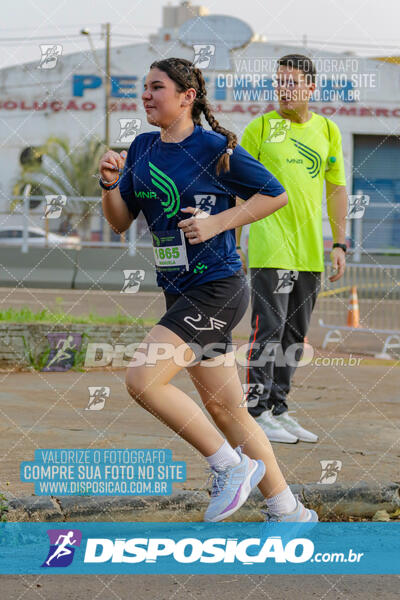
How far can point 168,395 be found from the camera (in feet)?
13.8

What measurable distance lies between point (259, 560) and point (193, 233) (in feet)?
4.20

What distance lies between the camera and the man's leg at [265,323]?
6.05m

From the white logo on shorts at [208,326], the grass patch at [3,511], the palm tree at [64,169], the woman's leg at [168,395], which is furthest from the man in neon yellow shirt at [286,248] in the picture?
the palm tree at [64,169]

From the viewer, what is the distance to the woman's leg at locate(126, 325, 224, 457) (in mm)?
4133

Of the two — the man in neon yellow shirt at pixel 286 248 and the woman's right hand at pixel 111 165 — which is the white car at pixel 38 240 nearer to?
the man in neon yellow shirt at pixel 286 248

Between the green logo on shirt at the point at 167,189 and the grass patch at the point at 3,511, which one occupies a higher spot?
the green logo on shirt at the point at 167,189

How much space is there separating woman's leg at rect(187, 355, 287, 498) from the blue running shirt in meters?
0.36

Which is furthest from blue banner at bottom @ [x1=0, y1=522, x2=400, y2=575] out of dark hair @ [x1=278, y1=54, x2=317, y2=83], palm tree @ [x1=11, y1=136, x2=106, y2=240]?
palm tree @ [x1=11, y1=136, x2=106, y2=240]

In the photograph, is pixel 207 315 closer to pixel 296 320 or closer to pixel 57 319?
pixel 296 320

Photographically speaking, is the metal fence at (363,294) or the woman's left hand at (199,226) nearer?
the woman's left hand at (199,226)

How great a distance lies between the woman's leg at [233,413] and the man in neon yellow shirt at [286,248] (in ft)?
5.36

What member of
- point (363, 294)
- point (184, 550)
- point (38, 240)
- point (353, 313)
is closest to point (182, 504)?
point (184, 550)

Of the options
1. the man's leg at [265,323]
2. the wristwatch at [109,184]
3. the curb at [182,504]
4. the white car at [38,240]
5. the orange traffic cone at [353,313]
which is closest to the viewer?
the wristwatch at [109,184]

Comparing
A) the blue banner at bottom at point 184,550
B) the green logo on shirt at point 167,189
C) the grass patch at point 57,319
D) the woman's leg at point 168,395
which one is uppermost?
the green logo on shirt at point 167,189
